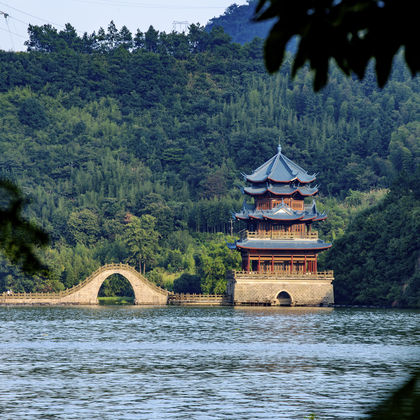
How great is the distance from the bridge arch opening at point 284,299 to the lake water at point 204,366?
600 inches

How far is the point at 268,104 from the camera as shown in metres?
153

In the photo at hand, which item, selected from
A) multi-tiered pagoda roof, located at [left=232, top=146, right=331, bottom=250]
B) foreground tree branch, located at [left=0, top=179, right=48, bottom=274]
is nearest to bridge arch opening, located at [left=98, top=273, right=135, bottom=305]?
multi-tiered pagoda roof, located at [left=232, top=146, right=331, bottom=250]

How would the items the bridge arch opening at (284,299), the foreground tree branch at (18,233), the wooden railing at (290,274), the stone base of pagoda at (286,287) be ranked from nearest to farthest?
the foreground tree branch at (18,233) → the wooden railing at (290,274) → the stone base of pagoda at (286,287) → the bridge arch opening at (284,299)

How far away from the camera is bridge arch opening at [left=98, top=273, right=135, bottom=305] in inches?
3497

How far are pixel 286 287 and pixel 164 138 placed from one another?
6916cm

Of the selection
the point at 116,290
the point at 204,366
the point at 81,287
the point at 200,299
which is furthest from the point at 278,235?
the point at 204,366

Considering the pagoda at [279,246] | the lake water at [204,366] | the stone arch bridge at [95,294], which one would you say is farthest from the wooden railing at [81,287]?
the lake water at [204,366]

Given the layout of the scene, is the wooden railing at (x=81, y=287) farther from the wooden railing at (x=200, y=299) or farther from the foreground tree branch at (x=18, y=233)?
the foreground tree branch at (x=18, y=233)

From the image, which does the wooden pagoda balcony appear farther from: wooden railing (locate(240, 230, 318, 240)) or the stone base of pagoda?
the stone base of pagoda

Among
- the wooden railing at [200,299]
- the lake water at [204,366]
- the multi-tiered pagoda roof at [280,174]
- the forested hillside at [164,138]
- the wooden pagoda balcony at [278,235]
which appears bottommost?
the lake water at [204,366]

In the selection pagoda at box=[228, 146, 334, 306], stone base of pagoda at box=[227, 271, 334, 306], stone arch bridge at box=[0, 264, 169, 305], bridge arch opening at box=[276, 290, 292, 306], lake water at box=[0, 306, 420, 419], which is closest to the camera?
lake water at box=[0, 306, 420, 419]

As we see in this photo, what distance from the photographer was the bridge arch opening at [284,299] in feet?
253

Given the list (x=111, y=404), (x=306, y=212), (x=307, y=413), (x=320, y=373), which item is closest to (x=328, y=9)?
(x=307, y=413)

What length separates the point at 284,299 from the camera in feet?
255
